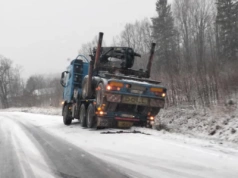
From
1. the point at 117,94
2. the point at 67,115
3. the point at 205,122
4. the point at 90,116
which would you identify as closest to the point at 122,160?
the point at 117,94

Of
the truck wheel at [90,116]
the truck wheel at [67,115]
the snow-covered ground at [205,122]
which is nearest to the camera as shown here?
the snow-covered ground at [205,122]

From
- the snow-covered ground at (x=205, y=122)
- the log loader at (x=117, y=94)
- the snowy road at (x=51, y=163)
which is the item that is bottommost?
the snowy road at (x=51, y=163)

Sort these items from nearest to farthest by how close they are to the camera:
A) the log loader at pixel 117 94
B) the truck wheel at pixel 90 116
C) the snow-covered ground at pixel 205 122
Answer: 1. the snow-covered ground at pixel 205 122
2. the log loader at pixel 117 94
3. the truck wheel at pixel 90 116

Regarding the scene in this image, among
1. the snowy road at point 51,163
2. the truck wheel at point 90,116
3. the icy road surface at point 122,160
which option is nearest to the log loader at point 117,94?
the truck wheel at point 90,116

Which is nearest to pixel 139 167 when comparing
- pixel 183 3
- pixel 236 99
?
pixel 236 99

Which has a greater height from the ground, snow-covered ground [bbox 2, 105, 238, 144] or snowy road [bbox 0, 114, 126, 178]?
snow-covered ground [bbox 2, 105, 238, 144]

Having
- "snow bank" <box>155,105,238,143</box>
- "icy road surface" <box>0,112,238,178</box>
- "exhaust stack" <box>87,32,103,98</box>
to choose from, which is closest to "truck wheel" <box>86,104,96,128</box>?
"exhaust stack" <box>87,32,103,98</box>

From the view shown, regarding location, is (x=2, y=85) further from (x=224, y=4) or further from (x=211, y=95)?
(x=211, y=95)

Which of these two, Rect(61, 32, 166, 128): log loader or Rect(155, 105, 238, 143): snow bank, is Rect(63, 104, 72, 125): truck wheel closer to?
Rect(61, 32, 166, 128): log loader

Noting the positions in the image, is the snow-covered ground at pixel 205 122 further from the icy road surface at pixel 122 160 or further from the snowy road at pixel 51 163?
the snowy road at pixel 51 163

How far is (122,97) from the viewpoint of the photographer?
34.6 ft

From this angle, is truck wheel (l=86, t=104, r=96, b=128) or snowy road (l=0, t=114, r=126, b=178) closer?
snowy road (l=0, t=114, r=126, b=178)

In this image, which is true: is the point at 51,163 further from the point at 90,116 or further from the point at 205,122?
the point at 205,122

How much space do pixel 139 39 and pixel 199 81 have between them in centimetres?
5679
